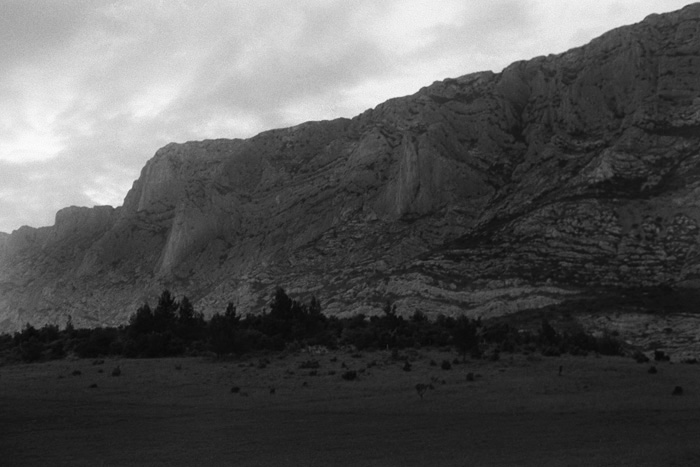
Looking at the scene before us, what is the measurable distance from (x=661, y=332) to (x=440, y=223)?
41961mm

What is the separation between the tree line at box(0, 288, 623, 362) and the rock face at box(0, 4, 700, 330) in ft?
70.7

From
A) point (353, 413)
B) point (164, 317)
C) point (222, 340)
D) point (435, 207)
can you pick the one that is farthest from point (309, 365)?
point (435, 207)

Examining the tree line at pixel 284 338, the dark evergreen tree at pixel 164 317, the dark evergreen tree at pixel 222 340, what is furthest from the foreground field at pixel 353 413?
the dark evergreen tree at pixel 164 317

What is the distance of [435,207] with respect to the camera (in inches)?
3971

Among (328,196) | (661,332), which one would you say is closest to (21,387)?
(661,332)

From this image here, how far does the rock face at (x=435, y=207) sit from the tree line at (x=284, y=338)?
2155 centimetres

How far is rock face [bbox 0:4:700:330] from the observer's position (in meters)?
77.4

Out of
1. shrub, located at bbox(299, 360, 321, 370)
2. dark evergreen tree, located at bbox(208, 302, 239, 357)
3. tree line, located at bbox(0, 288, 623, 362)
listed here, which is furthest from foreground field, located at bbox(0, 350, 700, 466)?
tree line, located at bbox(0, 288, 623, 362)

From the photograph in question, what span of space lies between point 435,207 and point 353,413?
77026 millimetres

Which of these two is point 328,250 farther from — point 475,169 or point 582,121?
point 582,121

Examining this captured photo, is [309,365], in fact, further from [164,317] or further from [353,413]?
[164,317]

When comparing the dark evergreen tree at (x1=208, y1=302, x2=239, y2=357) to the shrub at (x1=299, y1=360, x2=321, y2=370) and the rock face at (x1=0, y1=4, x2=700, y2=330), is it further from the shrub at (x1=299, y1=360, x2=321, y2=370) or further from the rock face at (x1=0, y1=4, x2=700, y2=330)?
the rock face at (x1=0, y1=4, x2=700, y2=330)

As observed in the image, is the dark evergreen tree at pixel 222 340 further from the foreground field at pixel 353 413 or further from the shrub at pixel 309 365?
the shrub at pixel 309 365

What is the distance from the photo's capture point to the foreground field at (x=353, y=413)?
63.2 ft
